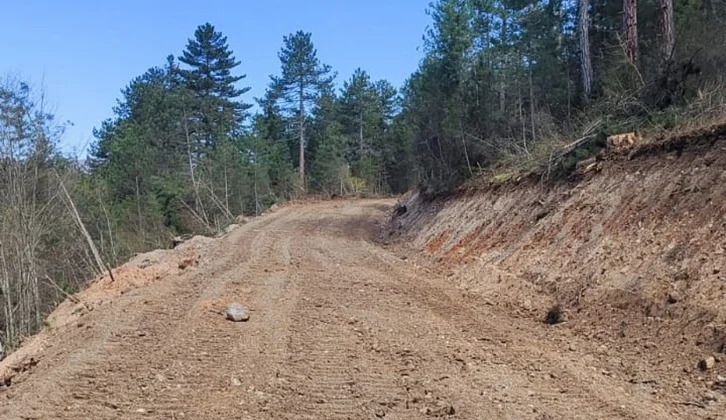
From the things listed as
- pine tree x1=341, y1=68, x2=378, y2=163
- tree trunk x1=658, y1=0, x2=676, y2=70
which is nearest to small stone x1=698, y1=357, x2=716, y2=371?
tree trunk x1=658, y1=0, x2=676, y2=70

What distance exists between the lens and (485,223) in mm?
11094

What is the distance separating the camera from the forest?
10711mm

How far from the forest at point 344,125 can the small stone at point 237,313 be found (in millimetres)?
5896

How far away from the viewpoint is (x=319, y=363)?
195 inches

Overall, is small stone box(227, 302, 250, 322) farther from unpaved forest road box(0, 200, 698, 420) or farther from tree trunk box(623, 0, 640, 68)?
tree trunk box(623, 0, 640, 68)

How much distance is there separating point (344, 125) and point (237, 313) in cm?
4385

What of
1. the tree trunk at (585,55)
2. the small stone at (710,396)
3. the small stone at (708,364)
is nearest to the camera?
the small stone at (710,396)

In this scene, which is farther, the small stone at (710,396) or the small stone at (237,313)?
the small stone at (237,313)

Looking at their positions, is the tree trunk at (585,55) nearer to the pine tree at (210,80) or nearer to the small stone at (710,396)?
the small stone at (710,396)

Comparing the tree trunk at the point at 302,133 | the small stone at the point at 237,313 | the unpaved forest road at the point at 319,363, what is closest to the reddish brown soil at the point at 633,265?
the unpaved forest road at the point at 319,363

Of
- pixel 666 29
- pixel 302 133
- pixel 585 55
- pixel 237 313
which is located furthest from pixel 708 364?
pixel 302 133

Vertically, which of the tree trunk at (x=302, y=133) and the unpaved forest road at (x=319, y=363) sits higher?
the tree trunk at (x=302, y=133)

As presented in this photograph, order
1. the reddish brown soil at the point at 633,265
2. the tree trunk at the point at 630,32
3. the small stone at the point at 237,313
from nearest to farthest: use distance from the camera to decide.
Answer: the reddish brown soil at the point at 633,265
the small stone at the point at 237,313
the tree trunk at the point at 630,32

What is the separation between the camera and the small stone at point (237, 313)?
257 inches
